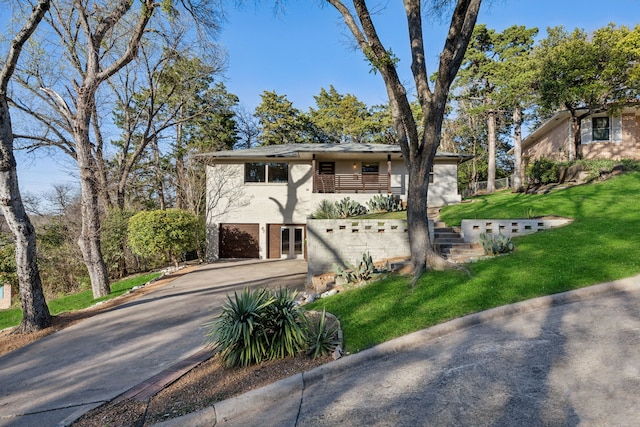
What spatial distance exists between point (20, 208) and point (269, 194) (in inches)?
462

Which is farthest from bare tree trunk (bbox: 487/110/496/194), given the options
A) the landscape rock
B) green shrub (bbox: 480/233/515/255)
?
the landscape rock

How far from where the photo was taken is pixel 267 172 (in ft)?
60.7

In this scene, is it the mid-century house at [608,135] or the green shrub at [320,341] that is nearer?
the green shrub at [320,341]

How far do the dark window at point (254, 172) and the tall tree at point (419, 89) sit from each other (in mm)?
11723

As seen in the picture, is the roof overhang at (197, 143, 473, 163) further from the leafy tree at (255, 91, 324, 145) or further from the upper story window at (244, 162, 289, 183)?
the leafy tree at (255, 91, 324, 145)

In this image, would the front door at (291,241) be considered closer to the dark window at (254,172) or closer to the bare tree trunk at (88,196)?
the dark window at (254,172)

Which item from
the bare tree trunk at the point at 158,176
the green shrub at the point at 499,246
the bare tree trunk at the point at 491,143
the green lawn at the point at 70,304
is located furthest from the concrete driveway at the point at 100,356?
the bare tree trunk at the point at 491,143

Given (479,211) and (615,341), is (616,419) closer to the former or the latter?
(615,341)

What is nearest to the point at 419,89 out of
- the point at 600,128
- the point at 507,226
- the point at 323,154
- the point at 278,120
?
the point at 507,226

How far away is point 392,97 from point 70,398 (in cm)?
769

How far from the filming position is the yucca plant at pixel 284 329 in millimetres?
4465

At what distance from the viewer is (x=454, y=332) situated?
4859 mm

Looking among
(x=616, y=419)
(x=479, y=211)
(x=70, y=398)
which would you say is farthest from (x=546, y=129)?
(x=70, y=398)

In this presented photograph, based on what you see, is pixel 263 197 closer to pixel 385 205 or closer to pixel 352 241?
pixel 385 205
